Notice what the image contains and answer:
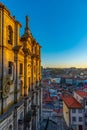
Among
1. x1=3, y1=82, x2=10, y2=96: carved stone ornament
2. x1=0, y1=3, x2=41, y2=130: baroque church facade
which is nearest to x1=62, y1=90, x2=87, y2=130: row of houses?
x1=0, y1=3, x2=41, y2=130: baroque church facade

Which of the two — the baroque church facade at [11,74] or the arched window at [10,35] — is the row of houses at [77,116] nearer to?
the baroque church facade at [11,74]

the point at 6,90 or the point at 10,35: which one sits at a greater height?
the point at 10,35

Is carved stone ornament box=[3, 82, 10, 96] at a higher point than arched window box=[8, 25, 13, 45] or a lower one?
lower

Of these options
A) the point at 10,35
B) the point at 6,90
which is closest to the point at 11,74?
the point at 6,90

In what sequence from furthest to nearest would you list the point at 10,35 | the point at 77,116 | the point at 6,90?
the point at 77,116, the point at 10,35, the point at 6,90

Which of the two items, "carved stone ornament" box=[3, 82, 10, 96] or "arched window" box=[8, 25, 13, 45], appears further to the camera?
"arched window" box=[8, 25, 13, 45]

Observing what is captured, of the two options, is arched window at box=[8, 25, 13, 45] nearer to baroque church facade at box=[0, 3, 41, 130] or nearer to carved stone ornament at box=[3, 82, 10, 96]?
baroque church facade at box=[0, 3, 41, 130]

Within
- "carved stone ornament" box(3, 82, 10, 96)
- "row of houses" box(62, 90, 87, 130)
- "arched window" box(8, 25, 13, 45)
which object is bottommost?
"row of houses" box(62, 90, 87, 130)

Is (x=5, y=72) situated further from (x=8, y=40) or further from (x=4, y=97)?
(x=8, y=40)

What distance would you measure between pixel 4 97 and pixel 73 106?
3478 centimetres

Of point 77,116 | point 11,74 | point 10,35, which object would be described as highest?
point 10,35

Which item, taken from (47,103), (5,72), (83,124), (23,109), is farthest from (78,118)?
(5,72)

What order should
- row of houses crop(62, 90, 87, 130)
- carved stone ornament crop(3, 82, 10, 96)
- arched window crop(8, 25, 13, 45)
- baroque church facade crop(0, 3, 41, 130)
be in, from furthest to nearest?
1. row of houses crop(62, 90, 87, 130)
2. arched window crop(8, 25, 13, 45)
3. carved stone ornament crop(3, 82, 10, 96)
4. baroque church facade crop(0, 3, 41, 130)

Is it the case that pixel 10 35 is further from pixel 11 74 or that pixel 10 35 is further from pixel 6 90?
pixel 6 90
